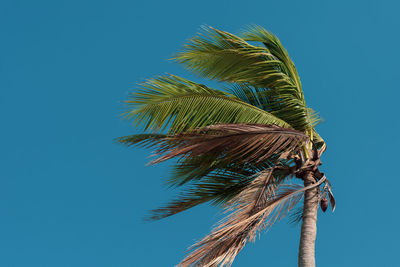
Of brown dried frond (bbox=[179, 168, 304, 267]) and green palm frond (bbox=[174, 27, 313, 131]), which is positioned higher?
green palm frond (bbox=[174, 27, 313, 131])

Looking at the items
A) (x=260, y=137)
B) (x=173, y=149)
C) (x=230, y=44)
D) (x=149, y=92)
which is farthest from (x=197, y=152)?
(x=230, y=44)

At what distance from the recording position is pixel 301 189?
8.62 m

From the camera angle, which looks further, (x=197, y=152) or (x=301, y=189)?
(x=301, y=189)

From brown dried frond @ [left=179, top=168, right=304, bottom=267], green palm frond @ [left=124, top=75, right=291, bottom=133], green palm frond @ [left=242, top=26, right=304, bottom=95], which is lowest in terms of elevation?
brown dried frond @ [left=179, top=168, right=304, bottom=267]

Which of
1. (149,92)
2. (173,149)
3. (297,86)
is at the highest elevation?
(297,86)

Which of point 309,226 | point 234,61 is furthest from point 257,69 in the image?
point 309,226

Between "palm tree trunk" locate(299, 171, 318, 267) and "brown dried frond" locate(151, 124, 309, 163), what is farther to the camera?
"palm tree trunk" locate(299, 171, 318, 267)

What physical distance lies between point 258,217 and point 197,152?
138cm

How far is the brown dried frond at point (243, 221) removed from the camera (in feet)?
24.8

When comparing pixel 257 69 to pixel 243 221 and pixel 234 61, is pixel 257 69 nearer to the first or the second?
pixel 234 61

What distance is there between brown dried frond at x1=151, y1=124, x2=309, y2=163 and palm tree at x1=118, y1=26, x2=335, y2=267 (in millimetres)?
15

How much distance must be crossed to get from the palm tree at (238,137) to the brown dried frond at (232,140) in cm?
2

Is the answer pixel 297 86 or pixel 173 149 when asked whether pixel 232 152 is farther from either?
pixel 297 86

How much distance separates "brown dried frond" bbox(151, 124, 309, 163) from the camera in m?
7.81
